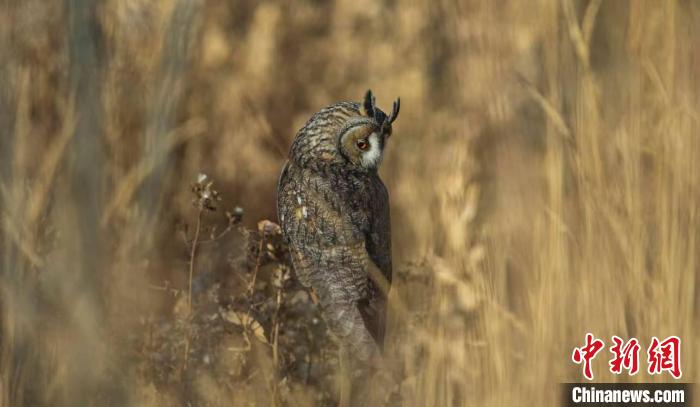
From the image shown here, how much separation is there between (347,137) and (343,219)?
222 mm

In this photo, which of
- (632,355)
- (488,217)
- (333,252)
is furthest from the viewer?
(333,252)

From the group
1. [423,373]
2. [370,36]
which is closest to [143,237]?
[423,373]

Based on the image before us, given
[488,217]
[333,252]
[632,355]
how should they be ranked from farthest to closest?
[333,252]
[488,217]
[632,355]

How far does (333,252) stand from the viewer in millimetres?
2510

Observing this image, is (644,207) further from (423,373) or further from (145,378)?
(145,378)

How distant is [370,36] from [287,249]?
184 centimetres

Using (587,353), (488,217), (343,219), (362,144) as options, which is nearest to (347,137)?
(362,144)

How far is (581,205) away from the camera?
1.81 m

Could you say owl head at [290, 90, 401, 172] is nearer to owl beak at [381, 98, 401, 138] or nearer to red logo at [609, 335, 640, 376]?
owl beak at [381, 98, 401, 138]

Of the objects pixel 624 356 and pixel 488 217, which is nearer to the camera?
pixel 624 356

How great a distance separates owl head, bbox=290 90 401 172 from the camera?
256 cm

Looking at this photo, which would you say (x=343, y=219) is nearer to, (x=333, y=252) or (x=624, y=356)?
(x=333, y=252)

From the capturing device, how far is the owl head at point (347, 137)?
8.41ft

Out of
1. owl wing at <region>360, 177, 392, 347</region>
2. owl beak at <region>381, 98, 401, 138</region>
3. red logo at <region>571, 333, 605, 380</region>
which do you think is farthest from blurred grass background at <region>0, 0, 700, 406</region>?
owl beak at <region>381, 98, 401, 138</region>
